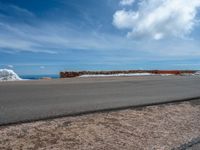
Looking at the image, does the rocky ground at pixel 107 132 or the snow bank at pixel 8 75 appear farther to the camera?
the snow bank at pixel 8 75

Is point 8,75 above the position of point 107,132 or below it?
above

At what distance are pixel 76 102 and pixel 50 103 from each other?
793 mm

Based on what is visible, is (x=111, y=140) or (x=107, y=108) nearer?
(x=111, y=140)

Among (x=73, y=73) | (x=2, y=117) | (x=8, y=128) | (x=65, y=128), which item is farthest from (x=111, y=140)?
(x=73, y=73)

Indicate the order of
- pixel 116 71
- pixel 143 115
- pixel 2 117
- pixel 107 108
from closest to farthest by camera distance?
pixel 2 117, pixel 143 115, pixel 107 108, pixel 116 71

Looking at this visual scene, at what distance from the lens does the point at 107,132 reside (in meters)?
4.57

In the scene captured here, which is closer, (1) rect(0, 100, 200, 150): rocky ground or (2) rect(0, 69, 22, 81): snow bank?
(1) rect(0, 100, 200, 150): rocky ground

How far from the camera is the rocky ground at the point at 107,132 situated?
3.89 m

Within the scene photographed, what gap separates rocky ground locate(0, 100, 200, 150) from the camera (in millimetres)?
3891

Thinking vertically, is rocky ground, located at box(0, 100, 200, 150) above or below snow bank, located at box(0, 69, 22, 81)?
below

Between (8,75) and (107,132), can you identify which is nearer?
(107,132)

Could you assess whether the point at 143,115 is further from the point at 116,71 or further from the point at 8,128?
the point at 116,71

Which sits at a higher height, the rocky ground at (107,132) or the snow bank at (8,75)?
the snow bank at (8,75)

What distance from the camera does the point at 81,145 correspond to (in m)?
3.87
